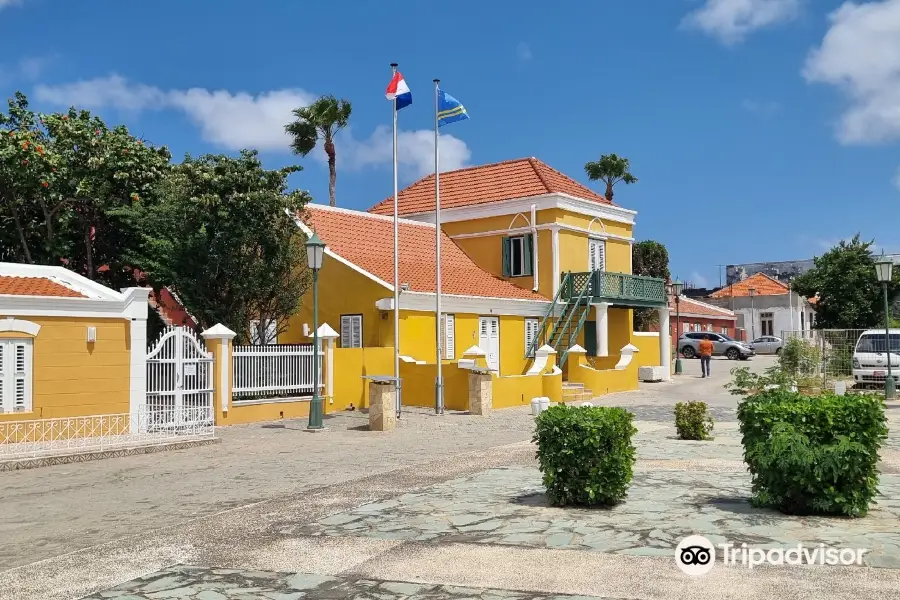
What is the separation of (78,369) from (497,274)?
17674 mm

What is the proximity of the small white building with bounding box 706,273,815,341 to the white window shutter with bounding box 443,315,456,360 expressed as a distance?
155 feet

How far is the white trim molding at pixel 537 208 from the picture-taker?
1183 inches

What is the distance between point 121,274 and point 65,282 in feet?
26.6

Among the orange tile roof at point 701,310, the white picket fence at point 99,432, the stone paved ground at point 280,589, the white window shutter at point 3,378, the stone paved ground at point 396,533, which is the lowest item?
the stone paved ground at point 280,589

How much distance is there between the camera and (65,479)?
1203cm

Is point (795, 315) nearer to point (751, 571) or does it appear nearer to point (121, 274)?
point (121, 274)

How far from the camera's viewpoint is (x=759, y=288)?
73875 mm

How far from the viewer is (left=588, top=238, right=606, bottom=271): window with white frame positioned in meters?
31.8

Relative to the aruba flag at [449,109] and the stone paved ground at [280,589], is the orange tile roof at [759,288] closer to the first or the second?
the aruba flag at [449,109]

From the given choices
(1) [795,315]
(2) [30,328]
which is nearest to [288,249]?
(2) [30,328]

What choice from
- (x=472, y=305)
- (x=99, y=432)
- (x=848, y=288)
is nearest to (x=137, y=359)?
(x=99, y=432)

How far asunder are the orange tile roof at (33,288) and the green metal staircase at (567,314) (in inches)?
626

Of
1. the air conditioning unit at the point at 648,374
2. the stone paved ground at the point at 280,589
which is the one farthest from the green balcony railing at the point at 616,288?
the stone paved ground at the point at 280,589

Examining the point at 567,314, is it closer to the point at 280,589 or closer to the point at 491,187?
the point at 491,187
